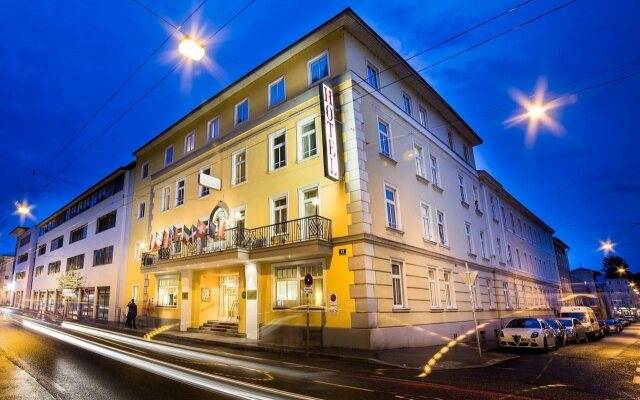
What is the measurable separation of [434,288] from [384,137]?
845cm

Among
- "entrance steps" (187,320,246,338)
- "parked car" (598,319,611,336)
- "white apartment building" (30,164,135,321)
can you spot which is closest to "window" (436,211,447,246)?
"entrance steps" (187,320,246,338)

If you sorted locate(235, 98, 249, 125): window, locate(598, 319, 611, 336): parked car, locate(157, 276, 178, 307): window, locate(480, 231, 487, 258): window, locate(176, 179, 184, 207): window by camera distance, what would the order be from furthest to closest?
locate(598, 319, 611, 336): parked car, locate(480, 231, 487, 258): window, locate(176, 179, 184, 207): window, locate(157, 276, 178, 307): window, locate(235, 98, 249, 125): window

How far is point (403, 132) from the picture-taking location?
66.5ft

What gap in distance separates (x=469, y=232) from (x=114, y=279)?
28878mm

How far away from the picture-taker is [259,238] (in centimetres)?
1805

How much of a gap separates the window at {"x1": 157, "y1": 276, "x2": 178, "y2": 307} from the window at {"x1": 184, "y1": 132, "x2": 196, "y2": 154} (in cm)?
878

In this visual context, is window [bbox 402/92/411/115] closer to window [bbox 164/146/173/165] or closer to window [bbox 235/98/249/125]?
window [bbox 235/98/249/125]

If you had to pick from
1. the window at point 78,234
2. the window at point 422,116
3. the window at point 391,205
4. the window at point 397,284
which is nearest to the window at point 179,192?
the window at point 391,205

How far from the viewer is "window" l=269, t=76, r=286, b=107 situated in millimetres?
19647

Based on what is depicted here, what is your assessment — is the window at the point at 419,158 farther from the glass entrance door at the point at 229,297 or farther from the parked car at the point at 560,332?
the glass entrance door at the point at 229,297

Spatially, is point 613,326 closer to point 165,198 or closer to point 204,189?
point 204,189

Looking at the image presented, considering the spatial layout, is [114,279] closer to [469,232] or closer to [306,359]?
[306,359]

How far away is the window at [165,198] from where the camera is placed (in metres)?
26.8

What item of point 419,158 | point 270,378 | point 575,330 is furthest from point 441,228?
point 270,378
